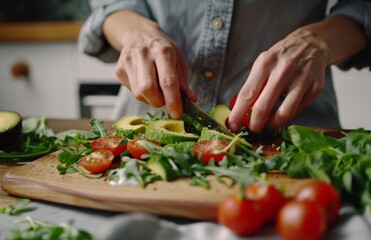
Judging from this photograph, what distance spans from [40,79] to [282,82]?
201cm

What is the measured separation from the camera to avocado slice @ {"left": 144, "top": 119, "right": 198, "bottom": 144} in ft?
3.60

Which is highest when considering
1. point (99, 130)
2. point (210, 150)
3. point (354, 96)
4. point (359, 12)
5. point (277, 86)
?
point (359, 12)

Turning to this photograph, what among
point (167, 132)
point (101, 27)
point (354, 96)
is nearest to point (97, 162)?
point (167, 132)

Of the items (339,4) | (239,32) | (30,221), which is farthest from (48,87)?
(30,221)

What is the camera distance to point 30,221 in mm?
828

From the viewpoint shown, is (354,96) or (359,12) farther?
(354,96)

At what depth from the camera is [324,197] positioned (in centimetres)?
72

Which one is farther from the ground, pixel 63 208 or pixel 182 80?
pixel 182 80

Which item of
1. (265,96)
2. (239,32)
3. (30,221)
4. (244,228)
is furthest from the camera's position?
(239,32)

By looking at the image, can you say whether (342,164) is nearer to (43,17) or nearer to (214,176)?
(214,176)

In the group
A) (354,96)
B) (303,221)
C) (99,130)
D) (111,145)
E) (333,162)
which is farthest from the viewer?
(354,96)

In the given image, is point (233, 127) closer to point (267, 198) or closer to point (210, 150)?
point (210, 150)

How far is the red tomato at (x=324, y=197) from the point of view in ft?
2.36

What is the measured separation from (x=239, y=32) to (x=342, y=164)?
2.25 feet
